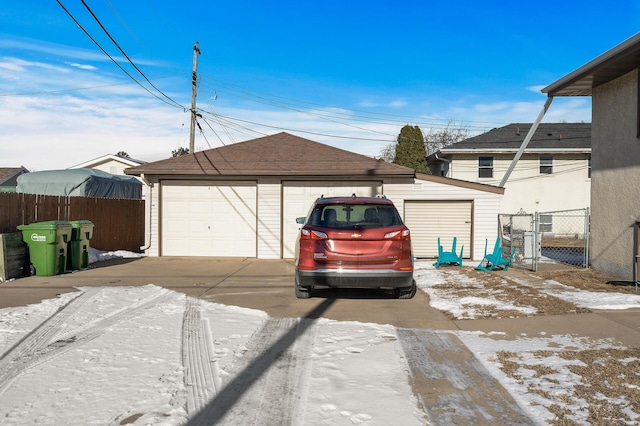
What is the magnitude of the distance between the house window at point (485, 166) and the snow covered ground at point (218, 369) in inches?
765

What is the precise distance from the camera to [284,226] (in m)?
15.9

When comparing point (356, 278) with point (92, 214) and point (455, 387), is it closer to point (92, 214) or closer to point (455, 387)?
point (455, 387)

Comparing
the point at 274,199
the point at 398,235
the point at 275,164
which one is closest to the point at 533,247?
the point at 398,235

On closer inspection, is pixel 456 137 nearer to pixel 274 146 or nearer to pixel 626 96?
pixel 274 146

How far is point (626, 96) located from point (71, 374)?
37.3 feet

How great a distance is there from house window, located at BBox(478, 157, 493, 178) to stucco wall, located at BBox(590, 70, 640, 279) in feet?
40.0

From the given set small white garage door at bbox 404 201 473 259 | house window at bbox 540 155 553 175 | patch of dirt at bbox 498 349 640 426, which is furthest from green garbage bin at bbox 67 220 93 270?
house window at bbox 540 155 553 175

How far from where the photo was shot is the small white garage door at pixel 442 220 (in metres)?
15.6

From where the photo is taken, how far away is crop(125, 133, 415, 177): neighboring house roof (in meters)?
15.2

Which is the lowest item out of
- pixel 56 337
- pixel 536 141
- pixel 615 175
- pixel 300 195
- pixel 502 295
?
pixel 56 337

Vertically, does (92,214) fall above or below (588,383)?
above

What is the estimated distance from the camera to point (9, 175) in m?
39.0

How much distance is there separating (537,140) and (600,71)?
14.8 meters

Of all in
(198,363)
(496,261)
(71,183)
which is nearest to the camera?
(198,363)
